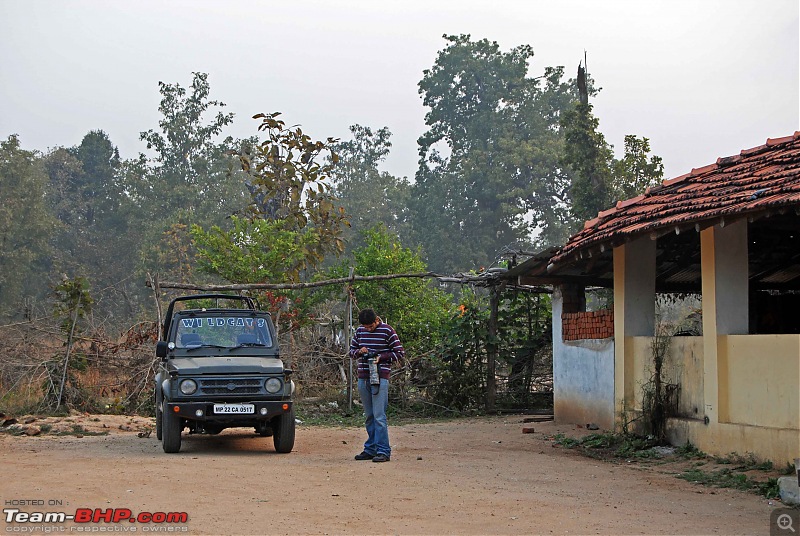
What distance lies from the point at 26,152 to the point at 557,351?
35.0 m

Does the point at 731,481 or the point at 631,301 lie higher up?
the point at 631,301

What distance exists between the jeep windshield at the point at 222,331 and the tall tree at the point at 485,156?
1527 inches

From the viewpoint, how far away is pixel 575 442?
13.0 metres

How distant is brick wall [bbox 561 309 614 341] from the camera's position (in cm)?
1415

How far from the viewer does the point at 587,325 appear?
14.9 metres

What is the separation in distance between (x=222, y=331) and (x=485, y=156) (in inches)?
1636

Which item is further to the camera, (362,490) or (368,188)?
(368,188)

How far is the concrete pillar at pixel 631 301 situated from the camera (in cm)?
1318

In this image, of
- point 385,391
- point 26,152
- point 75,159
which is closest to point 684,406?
point 385,391

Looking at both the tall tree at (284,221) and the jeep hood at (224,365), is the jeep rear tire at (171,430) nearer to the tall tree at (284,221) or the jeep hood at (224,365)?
the jeep hood at (224,365)

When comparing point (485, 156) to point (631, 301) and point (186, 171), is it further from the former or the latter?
point (631, 301)

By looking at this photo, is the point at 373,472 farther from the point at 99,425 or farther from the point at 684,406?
the point at 99,425

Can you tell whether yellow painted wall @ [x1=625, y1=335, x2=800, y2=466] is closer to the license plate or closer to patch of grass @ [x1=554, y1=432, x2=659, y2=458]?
patch of grass @ [x1=554, y1=432, x2=659, y2=458]

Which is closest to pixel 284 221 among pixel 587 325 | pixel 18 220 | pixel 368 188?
pixel 587 325
